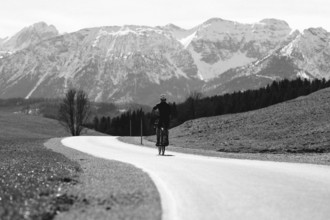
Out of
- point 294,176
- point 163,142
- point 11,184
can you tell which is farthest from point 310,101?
point 11,184

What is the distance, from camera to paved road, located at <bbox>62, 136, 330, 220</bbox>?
9.74m

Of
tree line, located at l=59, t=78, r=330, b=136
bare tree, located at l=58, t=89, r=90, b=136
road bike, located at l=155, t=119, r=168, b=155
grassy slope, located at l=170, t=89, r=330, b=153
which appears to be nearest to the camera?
road bike, located at l=155, t=119, r=168, b=155

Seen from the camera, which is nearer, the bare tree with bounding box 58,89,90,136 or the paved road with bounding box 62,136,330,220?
the paved road with bounding box 62,136,330,220

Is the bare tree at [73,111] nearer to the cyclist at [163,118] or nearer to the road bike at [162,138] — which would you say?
the road bike at [162,138]

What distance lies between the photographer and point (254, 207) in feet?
33.6

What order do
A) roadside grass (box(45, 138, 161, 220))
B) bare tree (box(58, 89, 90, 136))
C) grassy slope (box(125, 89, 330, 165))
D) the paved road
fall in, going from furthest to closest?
bare tree (box(58, 89, 90, 136)), grassy slope (box(125, 89, 330, 165)), the paved road, roadside grass (box(45, 138, 161, 220))

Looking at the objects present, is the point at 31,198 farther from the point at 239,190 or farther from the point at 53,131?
the point at 53,131

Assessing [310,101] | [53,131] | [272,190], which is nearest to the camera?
[272,190]

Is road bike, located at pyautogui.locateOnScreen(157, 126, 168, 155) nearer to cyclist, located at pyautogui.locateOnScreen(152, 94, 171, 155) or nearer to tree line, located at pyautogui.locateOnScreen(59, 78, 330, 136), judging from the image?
cyclist, located at pyautogui.locateOnScreen(152, 94, 171, 155)

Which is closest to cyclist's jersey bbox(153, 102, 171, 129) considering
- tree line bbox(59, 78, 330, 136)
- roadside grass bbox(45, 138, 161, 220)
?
roadside grass bbox(45, 138, 161, 220)

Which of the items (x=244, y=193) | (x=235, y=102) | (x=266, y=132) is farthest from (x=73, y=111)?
(x=244, y=193)

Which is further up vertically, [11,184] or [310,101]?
[310,101]

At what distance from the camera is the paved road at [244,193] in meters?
9.74

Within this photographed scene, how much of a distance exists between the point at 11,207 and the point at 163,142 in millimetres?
17990
